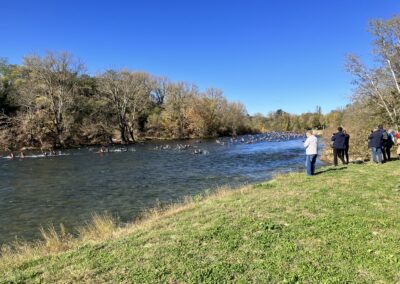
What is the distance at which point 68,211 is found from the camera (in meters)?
14.8

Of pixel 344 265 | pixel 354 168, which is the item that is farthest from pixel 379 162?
pixel 344 265

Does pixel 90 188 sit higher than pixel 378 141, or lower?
lower

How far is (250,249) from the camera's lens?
643 cm

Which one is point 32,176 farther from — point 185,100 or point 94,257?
point 185,100

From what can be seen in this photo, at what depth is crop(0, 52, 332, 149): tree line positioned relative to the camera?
180ft

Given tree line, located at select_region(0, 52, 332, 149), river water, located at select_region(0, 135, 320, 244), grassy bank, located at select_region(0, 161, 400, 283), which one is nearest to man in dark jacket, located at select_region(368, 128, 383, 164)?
river water, located at select_region(0, 135, 320, 244)

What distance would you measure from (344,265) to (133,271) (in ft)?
11.8

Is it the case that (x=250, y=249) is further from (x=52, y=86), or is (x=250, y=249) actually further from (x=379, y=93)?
(x=52, y=86)

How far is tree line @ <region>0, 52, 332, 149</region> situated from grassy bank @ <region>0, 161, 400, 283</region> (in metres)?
50.6

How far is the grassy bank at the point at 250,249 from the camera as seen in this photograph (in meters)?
5.44

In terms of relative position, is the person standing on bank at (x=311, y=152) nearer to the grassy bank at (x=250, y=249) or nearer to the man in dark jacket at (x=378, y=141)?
the grassy bank at (x=250, y=249)

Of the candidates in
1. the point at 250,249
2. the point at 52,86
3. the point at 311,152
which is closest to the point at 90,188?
the point at 311,152

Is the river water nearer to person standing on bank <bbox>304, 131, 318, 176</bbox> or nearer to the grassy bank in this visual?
the grassy bank

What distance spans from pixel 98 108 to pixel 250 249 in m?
67.7
